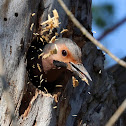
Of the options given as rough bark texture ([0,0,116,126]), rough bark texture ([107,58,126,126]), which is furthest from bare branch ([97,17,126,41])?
rough bark texture ([0,0,116,126])

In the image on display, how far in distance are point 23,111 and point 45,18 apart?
1083 millimetres

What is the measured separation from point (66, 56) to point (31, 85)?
0.52 metres

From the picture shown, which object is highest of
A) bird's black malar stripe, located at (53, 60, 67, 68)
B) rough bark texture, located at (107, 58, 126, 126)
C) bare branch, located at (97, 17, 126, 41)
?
bare branch, located at (97, 17, 126, 41)

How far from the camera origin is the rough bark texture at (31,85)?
3330 mm

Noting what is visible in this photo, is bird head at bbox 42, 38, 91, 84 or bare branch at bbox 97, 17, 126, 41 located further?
bare branch at bbox 97, 17, 126, 41

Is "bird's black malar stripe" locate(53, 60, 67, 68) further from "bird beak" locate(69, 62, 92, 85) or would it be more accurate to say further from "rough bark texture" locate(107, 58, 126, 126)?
"rough bark texture" locate(107, 58, 126, 126)

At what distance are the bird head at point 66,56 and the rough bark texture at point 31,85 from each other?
1.00 feet

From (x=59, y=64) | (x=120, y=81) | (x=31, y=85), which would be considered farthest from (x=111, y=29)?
(x=31, y=85)

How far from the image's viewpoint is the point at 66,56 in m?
3.71

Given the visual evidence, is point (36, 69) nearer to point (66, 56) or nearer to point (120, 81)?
point (66, 56)

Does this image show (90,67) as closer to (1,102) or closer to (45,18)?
(45,18)

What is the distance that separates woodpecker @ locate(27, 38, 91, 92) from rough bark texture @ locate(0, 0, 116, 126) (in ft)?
0.62

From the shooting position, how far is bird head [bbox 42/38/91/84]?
3652 mm

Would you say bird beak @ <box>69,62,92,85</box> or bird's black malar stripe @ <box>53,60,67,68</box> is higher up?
bird's black malar stripe @ <box>53,60,67,68</box>
